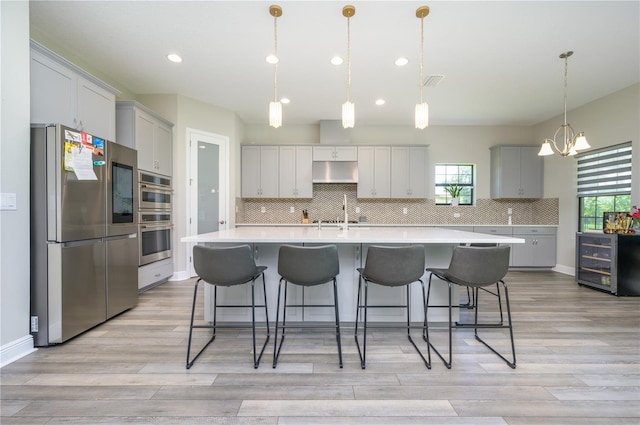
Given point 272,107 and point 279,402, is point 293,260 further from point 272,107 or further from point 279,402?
point 272,107

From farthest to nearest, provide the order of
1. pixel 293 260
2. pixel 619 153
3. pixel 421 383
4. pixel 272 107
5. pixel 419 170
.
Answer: pixel 419 170 → pixel 619 153 → pixel 272 107 → pixel 293 260 → pixel 421 383

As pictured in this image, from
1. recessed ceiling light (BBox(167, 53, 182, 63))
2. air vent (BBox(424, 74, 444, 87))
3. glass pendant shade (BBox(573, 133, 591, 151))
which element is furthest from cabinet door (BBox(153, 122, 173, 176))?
glass pendant shade (BBox(573, 133, 591, 151))

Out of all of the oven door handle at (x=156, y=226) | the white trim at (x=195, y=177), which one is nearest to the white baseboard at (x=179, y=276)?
the white trim at (x=195, y=177)

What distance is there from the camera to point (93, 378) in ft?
6.05

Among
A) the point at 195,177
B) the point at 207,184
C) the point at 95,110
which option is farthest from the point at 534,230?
the point at 95,110

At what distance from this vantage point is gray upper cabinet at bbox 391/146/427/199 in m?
5.47

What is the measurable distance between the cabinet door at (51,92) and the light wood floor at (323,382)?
6.34 ft

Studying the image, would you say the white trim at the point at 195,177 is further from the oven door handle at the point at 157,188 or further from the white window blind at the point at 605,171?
the white window blind at the point at 605,171

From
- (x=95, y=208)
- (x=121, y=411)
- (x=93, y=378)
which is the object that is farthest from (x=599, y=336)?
(x=95, y=208)

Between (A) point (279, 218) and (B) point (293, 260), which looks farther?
(A) point (279, 218)

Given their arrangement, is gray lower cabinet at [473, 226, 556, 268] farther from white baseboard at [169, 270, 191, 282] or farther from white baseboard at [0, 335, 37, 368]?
white baseboard at [0, 335, 37, 368]

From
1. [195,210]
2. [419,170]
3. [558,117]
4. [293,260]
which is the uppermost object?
[558,117]

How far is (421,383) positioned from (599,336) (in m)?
1.92

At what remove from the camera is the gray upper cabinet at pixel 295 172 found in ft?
17.9
